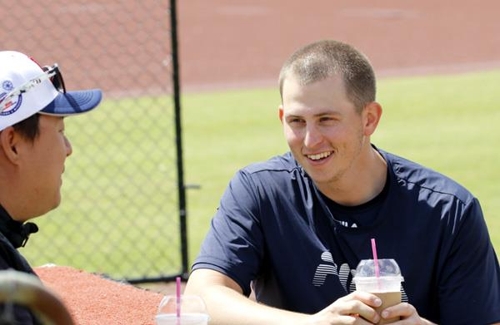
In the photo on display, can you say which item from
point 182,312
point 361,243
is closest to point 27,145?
point 182,312

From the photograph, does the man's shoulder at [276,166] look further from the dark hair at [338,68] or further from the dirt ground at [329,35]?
the dirt ground at [329,35]

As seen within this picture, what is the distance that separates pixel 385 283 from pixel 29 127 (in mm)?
1206

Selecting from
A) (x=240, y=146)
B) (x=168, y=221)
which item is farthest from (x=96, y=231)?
(x=240, y=146)

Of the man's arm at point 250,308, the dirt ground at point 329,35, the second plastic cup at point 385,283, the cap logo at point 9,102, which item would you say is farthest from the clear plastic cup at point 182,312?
the dirt ground at point 329,35

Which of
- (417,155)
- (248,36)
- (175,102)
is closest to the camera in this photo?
(175,102)

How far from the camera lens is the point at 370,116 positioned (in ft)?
13.4

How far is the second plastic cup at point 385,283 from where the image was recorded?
352 centimetres

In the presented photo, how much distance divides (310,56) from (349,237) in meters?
0.66

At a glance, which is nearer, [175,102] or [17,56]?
[17,56]

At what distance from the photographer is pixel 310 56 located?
158 inches

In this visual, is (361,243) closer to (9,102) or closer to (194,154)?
(9,102)

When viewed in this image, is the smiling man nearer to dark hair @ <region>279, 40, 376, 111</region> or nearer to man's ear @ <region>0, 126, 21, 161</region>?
dark hair @ <region>279, 40, 376, 111</region>

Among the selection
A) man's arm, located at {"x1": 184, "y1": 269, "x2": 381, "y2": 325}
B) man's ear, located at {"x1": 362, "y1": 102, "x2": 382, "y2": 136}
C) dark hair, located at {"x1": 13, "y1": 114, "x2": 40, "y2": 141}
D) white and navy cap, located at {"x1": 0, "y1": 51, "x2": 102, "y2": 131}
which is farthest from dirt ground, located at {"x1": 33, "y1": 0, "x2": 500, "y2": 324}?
dark hair, located at {"x1": 13, "y1": 114, "x2": 40, "y2": 141}

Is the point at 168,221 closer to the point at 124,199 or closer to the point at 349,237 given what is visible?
the point at 124,199
